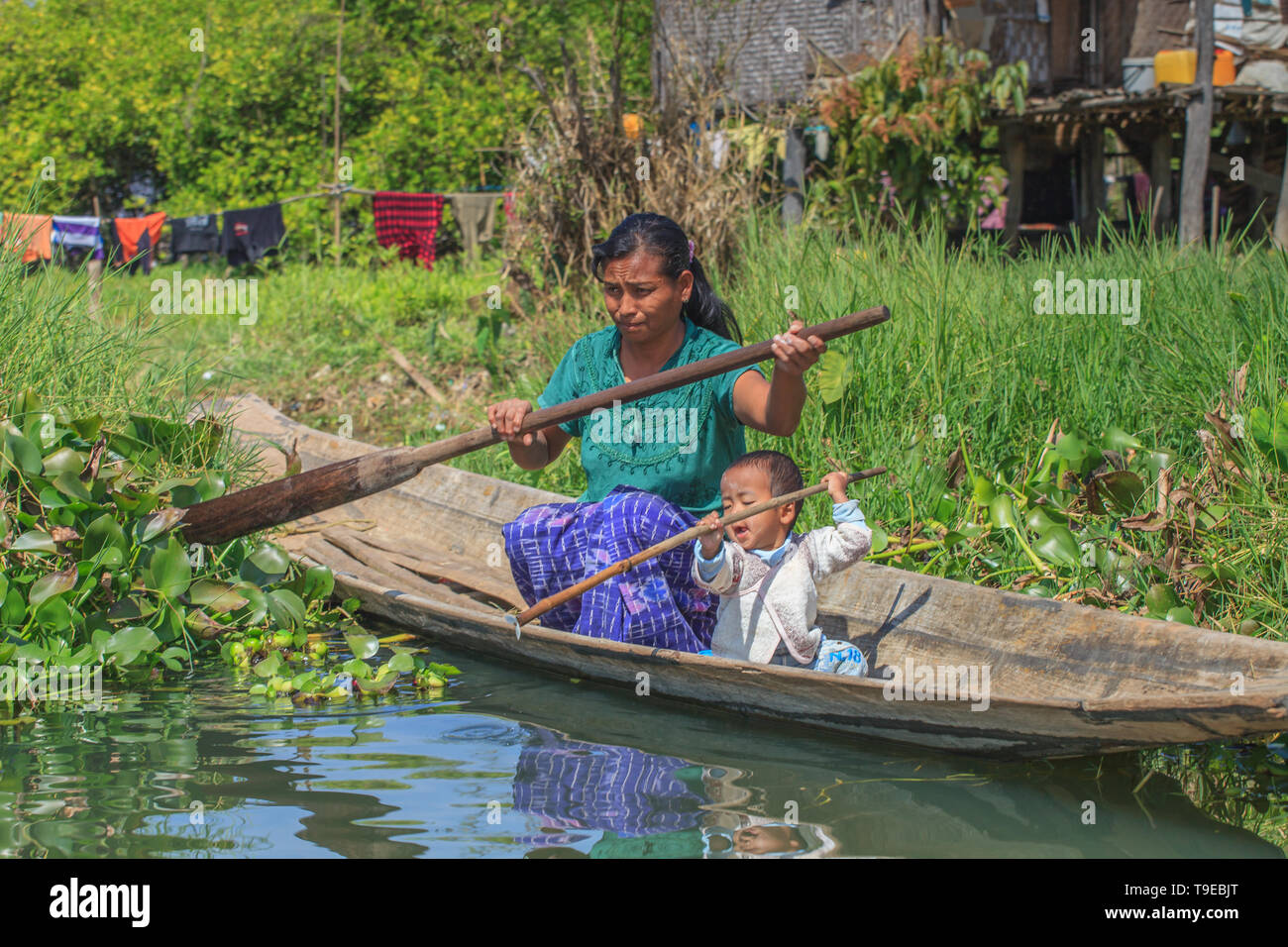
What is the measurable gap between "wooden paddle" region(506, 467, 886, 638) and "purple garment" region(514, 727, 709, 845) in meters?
0.37

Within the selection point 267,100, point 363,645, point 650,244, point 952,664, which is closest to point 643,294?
point 650,244

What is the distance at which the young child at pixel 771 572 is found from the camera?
3.15m

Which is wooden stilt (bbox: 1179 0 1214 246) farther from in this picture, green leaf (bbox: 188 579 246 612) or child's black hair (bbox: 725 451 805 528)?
green leaf (bbox: 188 579 246 612)

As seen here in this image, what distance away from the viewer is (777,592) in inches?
126

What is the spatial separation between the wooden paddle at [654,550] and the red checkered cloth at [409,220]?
10476 millimetres

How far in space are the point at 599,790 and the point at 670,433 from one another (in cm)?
112

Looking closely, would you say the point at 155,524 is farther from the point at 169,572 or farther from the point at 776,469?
the point at 776,469

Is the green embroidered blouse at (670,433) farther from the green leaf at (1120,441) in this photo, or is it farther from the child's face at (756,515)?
the green leaf at (1120,441)

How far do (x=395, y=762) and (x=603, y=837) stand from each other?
2.33 ft

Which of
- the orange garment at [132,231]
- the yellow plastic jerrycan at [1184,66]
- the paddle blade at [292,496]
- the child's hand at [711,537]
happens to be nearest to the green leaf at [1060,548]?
the child's hand at [711,537]

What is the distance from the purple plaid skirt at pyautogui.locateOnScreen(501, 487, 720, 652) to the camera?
342cm

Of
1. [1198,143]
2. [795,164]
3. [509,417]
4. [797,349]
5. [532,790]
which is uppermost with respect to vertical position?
[1198,143]

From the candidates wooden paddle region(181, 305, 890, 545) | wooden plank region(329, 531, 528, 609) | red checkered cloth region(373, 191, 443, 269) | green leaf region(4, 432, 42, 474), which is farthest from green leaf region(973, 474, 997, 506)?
red checkered cloth region(373, 191, 443, 269)
